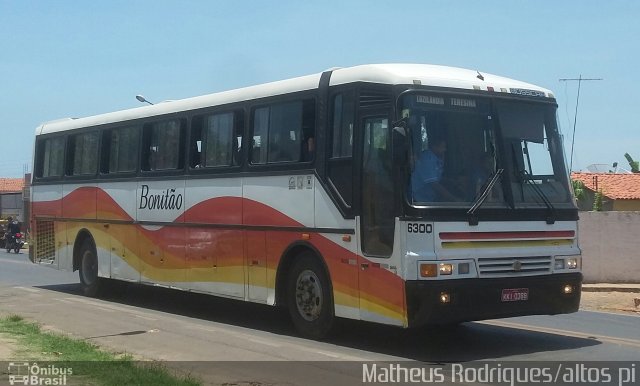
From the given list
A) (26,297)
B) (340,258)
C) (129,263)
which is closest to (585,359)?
(340,258)

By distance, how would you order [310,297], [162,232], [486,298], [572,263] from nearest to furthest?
1. [486,298]
2. [572,263]
3. [310,297]
4. [162,232]

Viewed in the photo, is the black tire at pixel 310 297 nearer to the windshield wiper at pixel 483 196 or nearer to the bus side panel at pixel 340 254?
the bus side panel at pixel 340 254

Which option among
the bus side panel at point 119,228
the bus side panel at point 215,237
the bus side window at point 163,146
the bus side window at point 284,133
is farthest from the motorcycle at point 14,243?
the bus side window at point 284,133

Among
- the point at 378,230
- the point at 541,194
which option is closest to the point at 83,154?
the point at 378,230

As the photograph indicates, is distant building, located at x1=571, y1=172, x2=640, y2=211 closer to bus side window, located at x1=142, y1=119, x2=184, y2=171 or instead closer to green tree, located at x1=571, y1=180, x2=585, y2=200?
green tree, located at x1=571, y1=180, x2=585, y2=200

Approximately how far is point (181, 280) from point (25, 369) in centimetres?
602

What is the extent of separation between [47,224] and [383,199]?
447 inches

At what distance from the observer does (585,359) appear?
987 centimetres

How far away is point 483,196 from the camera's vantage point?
403 inches

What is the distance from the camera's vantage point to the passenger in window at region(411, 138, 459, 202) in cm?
1002

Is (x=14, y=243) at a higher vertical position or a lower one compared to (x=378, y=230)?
lower

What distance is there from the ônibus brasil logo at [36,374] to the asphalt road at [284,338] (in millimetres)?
1338

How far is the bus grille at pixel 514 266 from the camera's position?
1019 centimetres

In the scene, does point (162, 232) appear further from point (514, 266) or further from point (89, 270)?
point (514, 266)
